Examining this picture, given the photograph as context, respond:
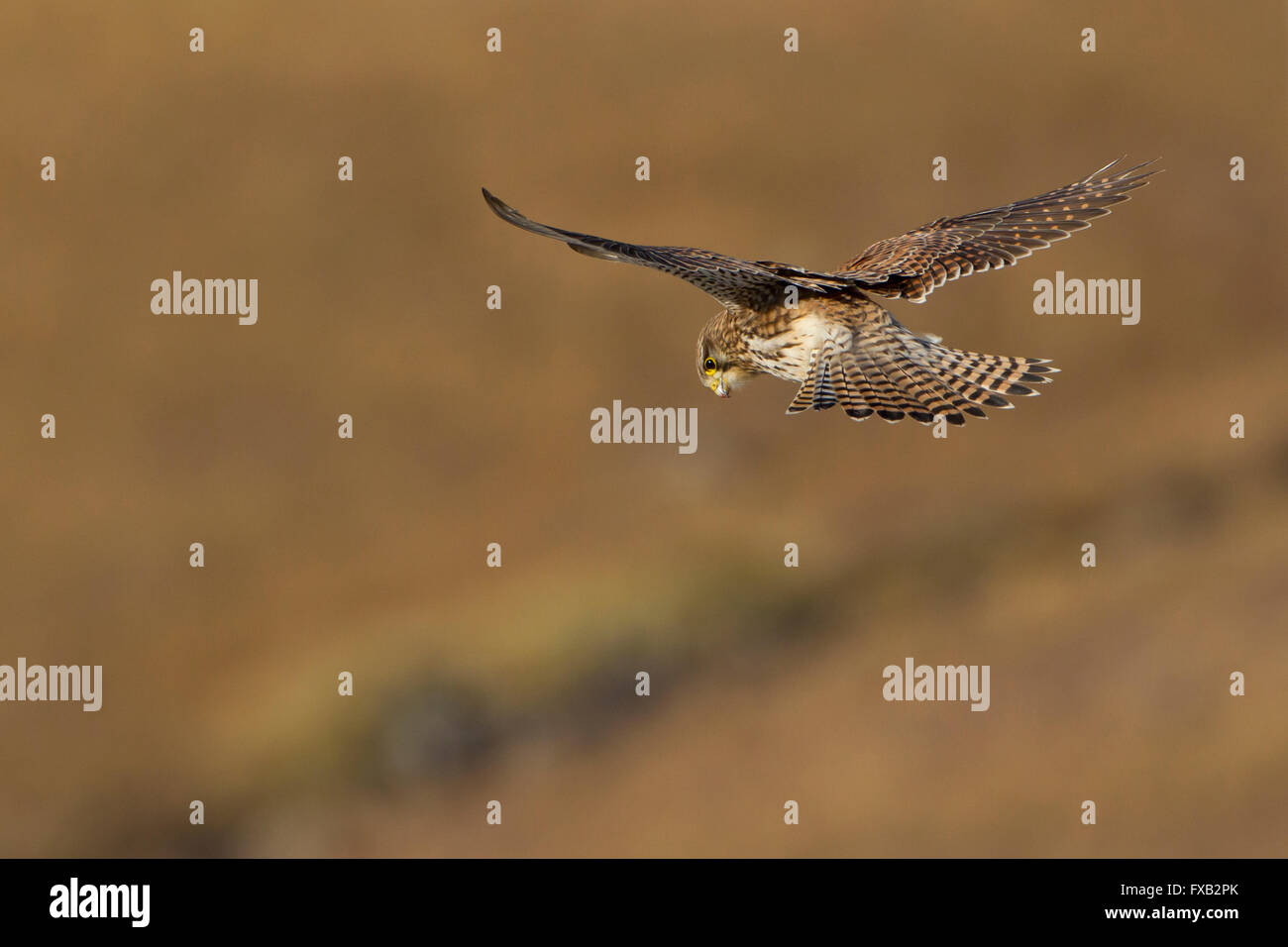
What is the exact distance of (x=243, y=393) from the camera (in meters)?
22.9

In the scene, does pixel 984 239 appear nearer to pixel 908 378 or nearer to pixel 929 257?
pixel 929 257

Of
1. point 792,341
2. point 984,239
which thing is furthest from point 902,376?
point 984,239

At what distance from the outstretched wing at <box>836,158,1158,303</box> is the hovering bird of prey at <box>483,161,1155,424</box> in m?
0.01

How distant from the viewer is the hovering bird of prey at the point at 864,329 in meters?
7.43

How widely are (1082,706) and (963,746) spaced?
6.29ft

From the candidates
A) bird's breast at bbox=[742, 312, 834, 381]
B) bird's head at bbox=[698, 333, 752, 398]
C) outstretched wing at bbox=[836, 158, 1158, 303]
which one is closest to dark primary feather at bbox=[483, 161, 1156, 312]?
outstretched wing at bbox=[836, 158, 1158, 303]

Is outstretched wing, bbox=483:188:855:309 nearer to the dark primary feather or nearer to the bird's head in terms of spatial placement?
the dark primary feather

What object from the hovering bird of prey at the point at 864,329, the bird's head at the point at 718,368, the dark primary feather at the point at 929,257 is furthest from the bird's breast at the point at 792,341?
the bird's head at the point at 718,368

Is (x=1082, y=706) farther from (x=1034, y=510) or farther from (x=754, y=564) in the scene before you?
(x=754, y=564)

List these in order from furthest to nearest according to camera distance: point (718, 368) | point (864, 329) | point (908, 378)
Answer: point (718, 368) < point (864, 329) < point (908, 378)

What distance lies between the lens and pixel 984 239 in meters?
9.53

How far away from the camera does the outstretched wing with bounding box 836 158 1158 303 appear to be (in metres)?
8.73

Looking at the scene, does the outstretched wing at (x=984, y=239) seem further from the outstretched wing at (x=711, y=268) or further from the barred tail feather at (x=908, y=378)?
the outstretched wing at (x=711, y=268)

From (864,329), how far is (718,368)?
1.00m
